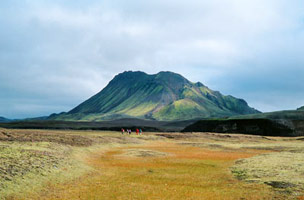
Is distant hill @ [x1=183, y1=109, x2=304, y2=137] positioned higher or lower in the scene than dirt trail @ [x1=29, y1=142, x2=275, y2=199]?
higher

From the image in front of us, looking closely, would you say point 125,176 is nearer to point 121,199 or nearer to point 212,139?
point 121,199

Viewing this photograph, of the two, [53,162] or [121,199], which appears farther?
[53,162]

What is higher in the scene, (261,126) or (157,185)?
(261,126)

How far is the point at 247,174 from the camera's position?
29.1 metres

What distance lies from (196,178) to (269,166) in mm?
9830

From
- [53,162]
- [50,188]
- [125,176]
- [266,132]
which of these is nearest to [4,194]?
[50,188]

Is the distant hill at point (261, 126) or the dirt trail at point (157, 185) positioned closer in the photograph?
the dirt trail at point (157, 185)

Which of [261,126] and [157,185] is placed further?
[261,126]

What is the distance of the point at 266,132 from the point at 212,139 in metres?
35.4

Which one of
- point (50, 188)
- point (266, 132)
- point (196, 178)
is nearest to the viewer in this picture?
point (50, 188)

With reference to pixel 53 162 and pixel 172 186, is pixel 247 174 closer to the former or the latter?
pixel 172 186

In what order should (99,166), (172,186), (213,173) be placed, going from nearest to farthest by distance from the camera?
(172,186)
(213,173)
(99,166)

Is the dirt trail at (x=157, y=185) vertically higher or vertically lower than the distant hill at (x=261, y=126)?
lower

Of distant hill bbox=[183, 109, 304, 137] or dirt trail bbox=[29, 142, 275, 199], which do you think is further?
distant hill bbox=[183, 109, 304, 137]
